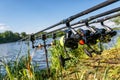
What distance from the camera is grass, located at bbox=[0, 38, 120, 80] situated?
97.5 inches

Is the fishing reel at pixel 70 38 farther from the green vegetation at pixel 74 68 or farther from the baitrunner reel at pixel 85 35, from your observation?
the green vegetation at pixel 74 68

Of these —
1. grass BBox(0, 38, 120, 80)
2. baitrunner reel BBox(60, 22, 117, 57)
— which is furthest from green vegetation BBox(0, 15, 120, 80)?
baitrunner reel BBox(60, 22, 117, 57)

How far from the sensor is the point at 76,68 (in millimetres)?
3785

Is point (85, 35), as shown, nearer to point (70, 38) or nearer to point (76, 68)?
point (70, 38)

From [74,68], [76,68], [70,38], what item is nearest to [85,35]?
[70,38]

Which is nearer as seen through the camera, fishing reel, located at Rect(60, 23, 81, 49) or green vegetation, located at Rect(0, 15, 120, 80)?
green vegetation, located at Rect(0, 15, 120, 80)

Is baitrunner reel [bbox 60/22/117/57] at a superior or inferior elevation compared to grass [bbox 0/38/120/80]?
superior

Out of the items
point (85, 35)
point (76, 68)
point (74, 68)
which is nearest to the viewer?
point (85, 35)

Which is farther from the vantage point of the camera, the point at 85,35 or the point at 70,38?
the point at 70,38

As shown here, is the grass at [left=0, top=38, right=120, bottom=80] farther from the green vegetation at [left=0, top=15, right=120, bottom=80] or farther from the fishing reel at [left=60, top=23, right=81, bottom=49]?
the fishing reel at [left=60, top=23, right=81, bottom=49]

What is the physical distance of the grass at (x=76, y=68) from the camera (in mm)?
2475

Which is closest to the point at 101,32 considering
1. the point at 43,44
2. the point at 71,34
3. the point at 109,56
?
the point at 71,34

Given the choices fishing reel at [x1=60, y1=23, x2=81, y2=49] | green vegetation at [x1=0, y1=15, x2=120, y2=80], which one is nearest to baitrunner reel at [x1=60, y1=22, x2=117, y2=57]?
fishing reel at [x1=60, y1=23, x2=81, y2=49]

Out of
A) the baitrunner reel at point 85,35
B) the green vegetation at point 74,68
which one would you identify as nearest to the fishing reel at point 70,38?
the baitrunner reel at point 85,35
